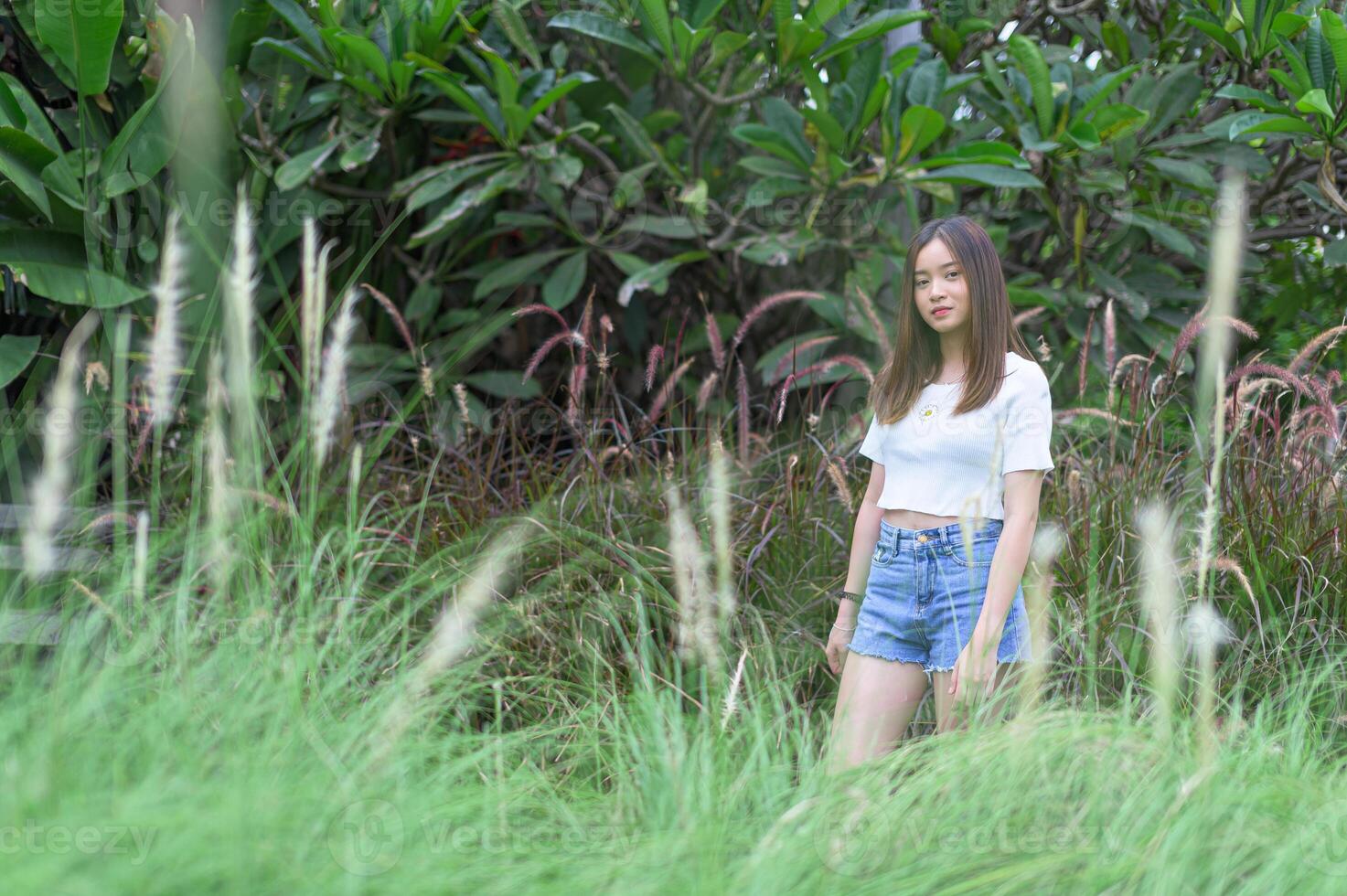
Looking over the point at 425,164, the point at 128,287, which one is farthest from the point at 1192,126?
the point at 128,287

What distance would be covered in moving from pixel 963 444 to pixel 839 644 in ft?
1.68

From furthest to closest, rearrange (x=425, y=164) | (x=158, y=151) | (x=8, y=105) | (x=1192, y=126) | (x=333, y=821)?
(x=425, y=164), (x=1192, y=126), (x=158, y=151), (x=8, y=105), (x=333, y=821)

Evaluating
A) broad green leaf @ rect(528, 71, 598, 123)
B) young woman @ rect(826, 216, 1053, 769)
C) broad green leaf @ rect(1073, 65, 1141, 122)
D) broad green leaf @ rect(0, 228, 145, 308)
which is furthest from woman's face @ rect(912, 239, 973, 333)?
broad green leaf @ rect(0, 228, 145, 308)

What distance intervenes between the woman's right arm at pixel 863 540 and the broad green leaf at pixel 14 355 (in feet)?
7.83

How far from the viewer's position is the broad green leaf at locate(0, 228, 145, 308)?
2.83 m

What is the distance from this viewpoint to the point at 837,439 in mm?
3000

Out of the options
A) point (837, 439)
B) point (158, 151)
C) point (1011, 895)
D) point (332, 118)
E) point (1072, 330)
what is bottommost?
point (1011, 895)

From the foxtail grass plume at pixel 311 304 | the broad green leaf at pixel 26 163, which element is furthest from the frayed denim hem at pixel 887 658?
the broad green leaf at pixel 26 163

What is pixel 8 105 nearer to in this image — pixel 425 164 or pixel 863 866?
pixel 425 164

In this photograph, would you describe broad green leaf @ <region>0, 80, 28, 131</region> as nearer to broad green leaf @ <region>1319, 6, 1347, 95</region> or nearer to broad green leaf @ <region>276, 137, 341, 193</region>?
broad green leaf @ <region>276, 137, 341, 193</region>

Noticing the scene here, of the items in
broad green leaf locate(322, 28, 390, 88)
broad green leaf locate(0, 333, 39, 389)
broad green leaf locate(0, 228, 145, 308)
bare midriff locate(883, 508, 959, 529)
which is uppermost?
broad green leaf locate(322, 28, 390, 88)

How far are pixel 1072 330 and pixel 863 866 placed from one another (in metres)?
2.58

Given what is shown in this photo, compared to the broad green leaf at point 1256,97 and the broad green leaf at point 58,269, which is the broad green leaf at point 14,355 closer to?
the broad green leaf at point 58,269

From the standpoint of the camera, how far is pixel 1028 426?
1.92 m
